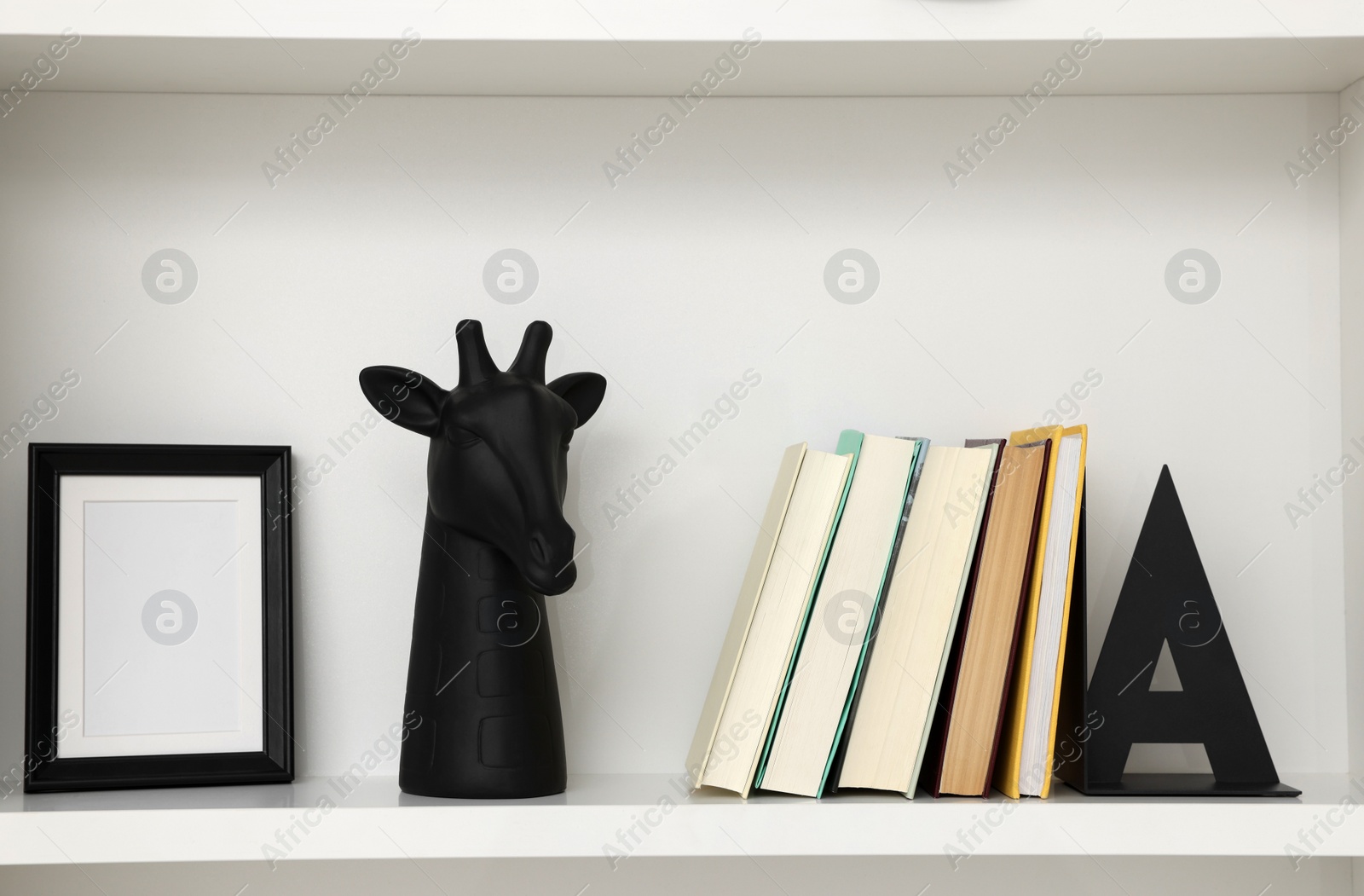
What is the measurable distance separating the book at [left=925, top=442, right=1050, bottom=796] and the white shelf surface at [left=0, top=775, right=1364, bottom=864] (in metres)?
0.03

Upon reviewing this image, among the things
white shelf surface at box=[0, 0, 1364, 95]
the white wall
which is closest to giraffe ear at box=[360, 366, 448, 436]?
the white wall

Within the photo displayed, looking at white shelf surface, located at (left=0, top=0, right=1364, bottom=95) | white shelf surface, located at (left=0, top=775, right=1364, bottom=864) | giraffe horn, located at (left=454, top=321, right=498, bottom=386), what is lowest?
white shelf surface, located at (left=0, top=775, right=1364, bottom=864)

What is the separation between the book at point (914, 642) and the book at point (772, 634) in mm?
66

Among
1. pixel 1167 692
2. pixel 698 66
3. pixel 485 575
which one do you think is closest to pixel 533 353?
pixel 485 575

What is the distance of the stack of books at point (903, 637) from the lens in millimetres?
769

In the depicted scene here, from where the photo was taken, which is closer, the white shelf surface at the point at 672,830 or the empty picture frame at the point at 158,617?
the white shelf surface at the point at 672,830

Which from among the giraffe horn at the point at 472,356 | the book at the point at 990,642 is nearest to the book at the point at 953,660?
the book at the point at 990,642

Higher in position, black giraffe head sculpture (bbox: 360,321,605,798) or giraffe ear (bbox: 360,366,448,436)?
giraffe ear (bbox: 360,366,448,436)

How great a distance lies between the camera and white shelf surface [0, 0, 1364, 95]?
0.77 m

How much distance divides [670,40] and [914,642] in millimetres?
498

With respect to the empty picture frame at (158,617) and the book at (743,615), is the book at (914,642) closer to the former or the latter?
the book at (743,615)

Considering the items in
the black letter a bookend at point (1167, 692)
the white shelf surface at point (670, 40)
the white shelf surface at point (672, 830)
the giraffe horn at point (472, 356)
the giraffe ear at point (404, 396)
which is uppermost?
the white shelf surface at point (670, 40)

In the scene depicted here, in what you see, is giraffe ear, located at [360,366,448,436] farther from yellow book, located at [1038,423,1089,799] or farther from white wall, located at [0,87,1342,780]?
yellow book, located at [1038,423,1089,799]

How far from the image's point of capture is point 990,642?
78 centimetres
